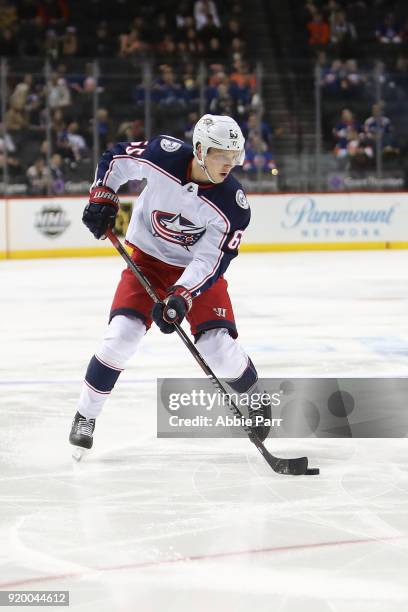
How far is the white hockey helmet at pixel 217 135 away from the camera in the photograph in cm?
379

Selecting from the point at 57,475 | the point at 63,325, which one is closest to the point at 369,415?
the point at 57,475

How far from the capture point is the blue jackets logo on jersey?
4.04 metres

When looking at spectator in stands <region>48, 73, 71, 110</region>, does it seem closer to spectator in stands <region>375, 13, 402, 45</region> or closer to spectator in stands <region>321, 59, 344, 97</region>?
spectator in stands <region>321, 59, 344, 97</region>

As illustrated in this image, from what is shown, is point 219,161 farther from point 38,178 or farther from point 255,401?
point 38,178

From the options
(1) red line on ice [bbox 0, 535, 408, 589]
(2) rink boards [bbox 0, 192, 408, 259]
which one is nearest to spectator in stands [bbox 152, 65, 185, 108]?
(2) rink boards [bbox 0, 192, 408, 259]

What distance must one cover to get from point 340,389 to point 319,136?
28.5 ft

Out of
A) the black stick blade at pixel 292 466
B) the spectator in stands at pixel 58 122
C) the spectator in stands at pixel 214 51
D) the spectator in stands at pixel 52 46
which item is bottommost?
the spectator in stands at pixel 58 122

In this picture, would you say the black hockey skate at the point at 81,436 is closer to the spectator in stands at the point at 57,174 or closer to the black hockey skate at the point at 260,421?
the black hockey skate at the point at 260,421

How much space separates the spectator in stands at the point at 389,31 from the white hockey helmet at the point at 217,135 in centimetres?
1299

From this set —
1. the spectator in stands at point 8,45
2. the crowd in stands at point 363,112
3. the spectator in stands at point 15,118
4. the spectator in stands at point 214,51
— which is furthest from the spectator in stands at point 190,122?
the spectator in stands at point 8,45

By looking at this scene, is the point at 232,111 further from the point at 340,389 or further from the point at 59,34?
the point at 340,389

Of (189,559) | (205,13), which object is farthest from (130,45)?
(189,559)

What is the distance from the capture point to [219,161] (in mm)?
3840

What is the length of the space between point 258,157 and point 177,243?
A: 9.21 meters
